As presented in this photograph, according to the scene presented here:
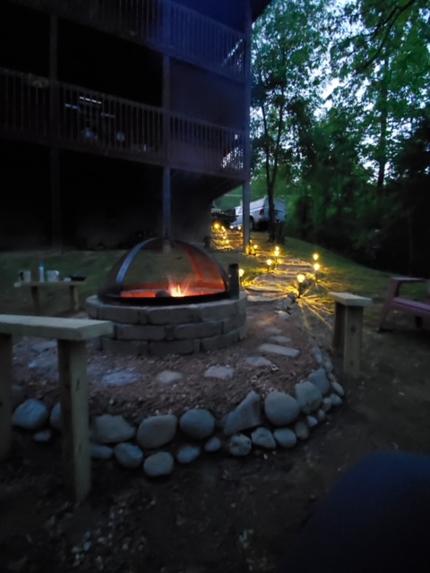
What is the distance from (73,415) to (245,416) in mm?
1031

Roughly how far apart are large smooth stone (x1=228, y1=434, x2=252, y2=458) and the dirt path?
55 millimetres

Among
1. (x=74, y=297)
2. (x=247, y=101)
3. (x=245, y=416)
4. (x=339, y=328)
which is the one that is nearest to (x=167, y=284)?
(x=74, y=297)

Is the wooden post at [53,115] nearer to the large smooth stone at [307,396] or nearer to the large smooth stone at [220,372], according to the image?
the large smooth stone at [220,372]

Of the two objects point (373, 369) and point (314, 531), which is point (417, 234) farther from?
point (314, 531)

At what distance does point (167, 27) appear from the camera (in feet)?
26.9

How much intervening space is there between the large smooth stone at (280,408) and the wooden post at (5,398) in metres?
1.57

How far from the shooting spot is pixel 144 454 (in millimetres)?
2053

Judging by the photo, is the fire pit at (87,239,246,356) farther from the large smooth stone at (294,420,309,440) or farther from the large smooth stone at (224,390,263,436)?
the large smooth stone at (294,420,309,440)

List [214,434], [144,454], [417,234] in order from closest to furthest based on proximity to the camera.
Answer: [144,454]
[214,434]
[417,234]

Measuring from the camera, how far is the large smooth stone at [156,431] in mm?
2076

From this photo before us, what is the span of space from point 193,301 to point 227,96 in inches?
352

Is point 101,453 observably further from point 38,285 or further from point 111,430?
point 38,285

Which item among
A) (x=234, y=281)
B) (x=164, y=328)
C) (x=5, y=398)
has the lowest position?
(x=5, y=398)

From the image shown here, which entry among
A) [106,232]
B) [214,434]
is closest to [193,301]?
[214,434]
